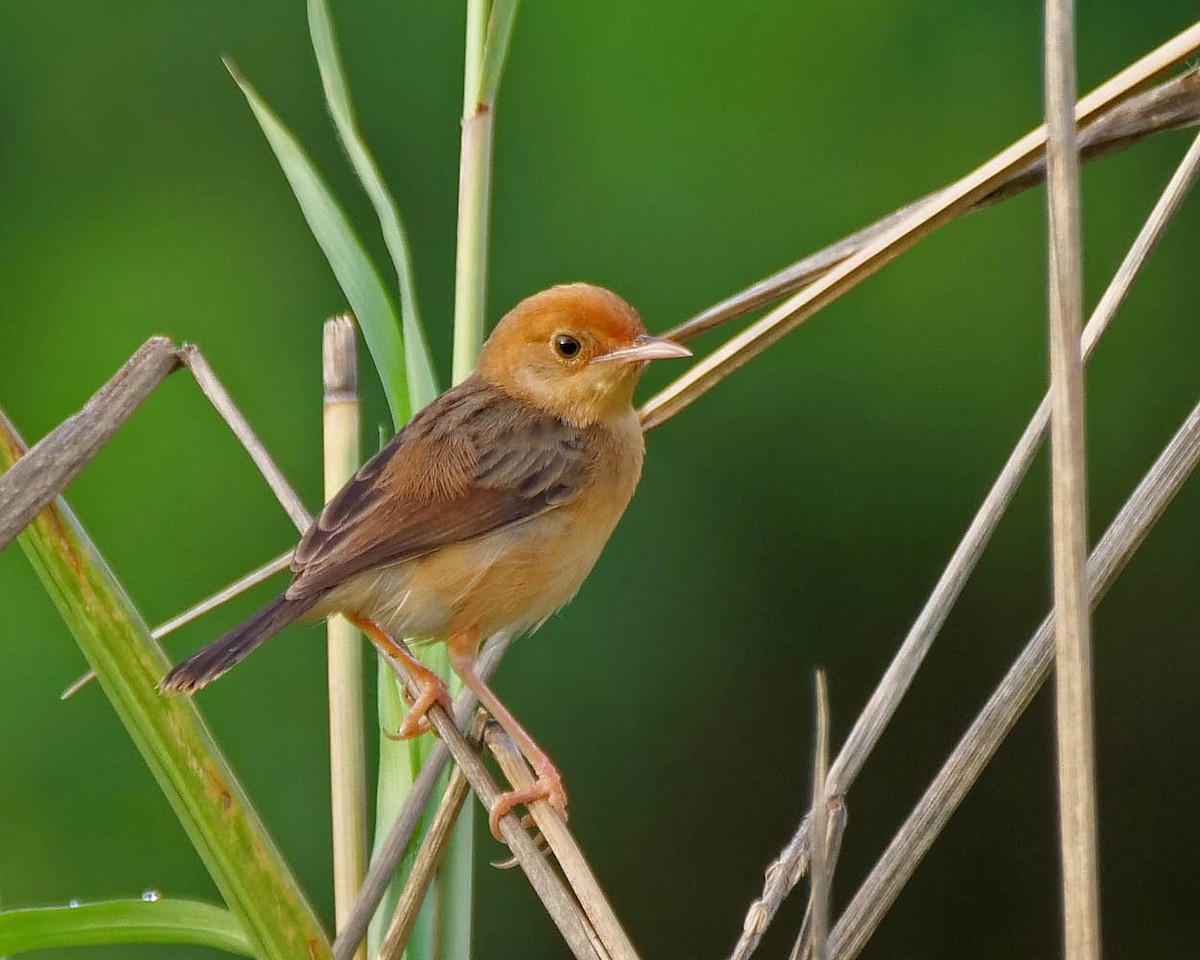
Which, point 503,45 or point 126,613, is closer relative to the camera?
point 126,613

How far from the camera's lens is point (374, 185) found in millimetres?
2375

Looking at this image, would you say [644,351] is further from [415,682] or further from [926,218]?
[926,218]

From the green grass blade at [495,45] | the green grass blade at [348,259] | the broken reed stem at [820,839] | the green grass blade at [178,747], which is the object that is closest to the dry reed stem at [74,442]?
the green grass blade at [178,747]

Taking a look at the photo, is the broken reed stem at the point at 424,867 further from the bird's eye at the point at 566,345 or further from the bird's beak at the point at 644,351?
the bird's eye at the point at 566,345

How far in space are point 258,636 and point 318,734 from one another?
7.74 ft

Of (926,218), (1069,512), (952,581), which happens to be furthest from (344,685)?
(1069,512)

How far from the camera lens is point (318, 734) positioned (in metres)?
4.77

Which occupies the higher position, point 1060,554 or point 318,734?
point 318,734

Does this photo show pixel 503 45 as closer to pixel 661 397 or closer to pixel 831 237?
pixel 661 397

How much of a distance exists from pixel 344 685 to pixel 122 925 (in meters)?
0.57

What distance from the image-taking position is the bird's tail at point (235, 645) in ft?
6.59

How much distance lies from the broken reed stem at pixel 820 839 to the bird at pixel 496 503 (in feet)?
2.73

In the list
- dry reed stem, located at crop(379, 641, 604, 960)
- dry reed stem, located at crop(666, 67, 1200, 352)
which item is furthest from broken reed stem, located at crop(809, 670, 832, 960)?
dry reed stem, located at crop(666, 67, 1200, 352)

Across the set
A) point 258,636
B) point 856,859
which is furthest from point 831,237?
point 258,636
